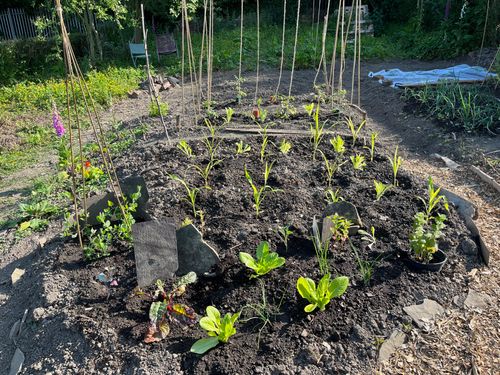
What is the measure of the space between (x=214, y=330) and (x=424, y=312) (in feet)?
3.75

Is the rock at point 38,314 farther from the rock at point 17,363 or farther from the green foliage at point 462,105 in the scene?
the green foliage at point 462,105

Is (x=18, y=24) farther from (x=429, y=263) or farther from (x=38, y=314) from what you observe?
(x=429, y=263)

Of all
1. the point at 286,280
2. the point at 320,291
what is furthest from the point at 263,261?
the point at 320,291

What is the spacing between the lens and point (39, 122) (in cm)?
682

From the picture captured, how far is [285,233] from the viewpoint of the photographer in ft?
9.62

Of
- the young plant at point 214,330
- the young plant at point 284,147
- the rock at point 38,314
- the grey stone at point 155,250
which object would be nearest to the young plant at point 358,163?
the young plant at point 284,147

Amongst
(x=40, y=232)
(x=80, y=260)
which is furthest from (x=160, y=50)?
(x=80, y=260)

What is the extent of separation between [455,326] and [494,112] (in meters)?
3.92

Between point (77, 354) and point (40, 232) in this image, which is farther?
point (40, 232)

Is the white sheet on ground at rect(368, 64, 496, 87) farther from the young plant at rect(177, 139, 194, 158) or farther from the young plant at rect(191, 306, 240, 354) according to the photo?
the young plant at rect(191, 306, 240, 354)

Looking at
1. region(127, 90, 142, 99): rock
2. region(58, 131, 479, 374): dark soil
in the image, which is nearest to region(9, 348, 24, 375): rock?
region(58, 131, 479, 374): dark soil

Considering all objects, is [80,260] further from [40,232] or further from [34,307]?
[40,232]

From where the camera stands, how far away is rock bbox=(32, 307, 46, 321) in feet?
8.46

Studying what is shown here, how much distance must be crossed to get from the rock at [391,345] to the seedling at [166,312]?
0.95 m
